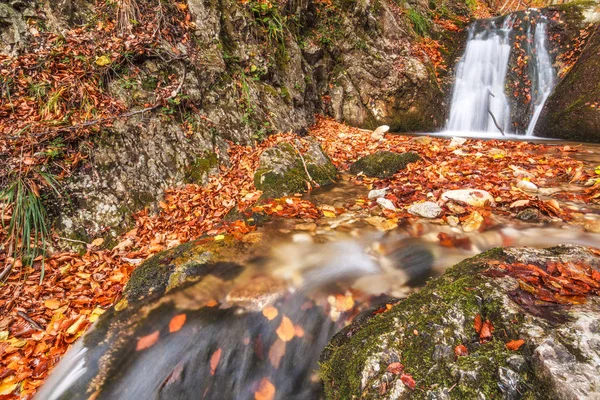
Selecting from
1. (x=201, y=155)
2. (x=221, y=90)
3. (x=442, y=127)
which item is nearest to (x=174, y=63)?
(x=221, y=90)

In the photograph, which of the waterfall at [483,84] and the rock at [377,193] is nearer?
the rock at [377,193]

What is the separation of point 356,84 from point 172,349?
9.21m

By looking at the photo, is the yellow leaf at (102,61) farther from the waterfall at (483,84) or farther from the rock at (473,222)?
the waterfall at (483,84)

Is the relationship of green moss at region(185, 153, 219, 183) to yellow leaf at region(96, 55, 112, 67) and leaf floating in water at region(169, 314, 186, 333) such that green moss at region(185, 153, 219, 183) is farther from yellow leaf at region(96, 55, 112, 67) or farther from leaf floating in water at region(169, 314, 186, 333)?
leaf floating in water at region(169, 314, 186, 333)

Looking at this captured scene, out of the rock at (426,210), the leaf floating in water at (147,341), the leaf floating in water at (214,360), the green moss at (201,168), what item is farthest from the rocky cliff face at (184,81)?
the rock at (426,210)

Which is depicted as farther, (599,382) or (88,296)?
(88,296)

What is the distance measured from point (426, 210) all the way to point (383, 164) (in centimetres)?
179

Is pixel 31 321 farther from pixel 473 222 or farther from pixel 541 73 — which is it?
pixel 541 73

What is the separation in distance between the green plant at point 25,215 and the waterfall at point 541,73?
11.2 m

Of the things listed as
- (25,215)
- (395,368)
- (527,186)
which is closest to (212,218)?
(25,215)

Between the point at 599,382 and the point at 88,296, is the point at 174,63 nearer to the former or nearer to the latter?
the point at 88,296

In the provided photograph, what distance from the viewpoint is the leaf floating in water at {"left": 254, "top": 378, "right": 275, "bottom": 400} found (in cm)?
179

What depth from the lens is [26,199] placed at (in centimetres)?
311

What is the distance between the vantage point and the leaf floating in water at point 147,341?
192 cm
